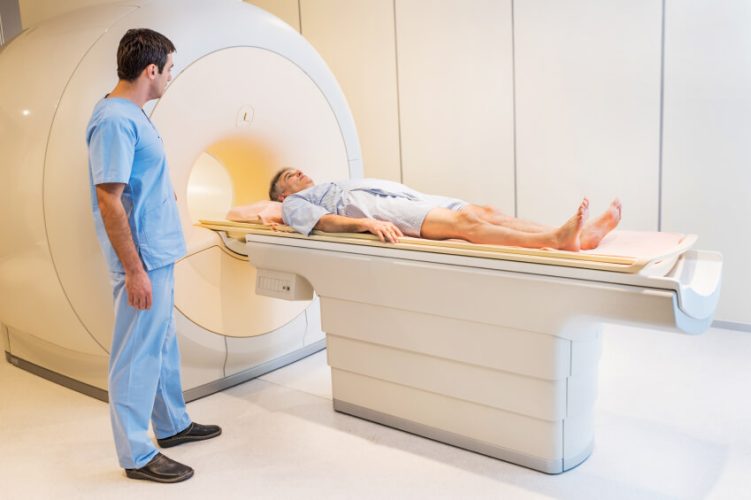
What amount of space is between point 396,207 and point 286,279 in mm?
437

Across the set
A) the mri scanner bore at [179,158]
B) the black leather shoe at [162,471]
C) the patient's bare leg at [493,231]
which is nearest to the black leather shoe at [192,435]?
the black leather shoe at [162,471]

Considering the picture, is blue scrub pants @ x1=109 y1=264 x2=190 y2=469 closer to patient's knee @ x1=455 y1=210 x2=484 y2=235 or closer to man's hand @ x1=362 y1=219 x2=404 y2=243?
man's hand @ x1=362 y1=219 x2=404 y2=243

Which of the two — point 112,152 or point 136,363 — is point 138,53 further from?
point 136,363

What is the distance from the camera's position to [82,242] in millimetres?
2330

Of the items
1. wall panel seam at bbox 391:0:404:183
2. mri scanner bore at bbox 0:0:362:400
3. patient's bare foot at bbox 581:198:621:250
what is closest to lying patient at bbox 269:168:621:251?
patient's bare foot at bbox 581:198:621:250

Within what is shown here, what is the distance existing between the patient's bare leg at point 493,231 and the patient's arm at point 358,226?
0.42 feet

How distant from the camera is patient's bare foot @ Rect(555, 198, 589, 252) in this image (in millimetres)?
1858

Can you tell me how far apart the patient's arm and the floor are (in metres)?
0.61

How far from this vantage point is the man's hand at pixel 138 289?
1.87 m

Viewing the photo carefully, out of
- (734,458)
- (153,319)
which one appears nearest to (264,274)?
(153,319)

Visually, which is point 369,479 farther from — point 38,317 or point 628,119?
point 628,119

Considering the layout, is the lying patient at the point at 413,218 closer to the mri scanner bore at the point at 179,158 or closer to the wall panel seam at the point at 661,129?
the mri scanner bore at the point at 179,158

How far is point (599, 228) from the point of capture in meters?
1.99

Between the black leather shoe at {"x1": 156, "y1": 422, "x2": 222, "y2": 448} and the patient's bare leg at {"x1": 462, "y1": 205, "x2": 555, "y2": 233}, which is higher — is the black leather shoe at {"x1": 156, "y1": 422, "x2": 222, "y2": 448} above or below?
below
